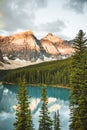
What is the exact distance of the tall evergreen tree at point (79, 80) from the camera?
38.9m

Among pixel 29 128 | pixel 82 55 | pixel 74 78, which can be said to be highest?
pixel 82 55

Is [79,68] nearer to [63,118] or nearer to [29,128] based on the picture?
[29,128]

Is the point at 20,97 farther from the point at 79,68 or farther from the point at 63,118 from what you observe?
the point at 63,118

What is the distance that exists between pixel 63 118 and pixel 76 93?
141 feet

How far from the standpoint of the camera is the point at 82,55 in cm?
4034

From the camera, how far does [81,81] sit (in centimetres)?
3972

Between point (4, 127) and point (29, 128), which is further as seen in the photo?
point (4, 127)

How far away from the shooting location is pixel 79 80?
1570 inches

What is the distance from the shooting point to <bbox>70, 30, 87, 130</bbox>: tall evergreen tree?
3894 centimetres

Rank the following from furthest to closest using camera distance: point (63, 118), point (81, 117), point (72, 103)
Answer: point (63, 118), point (72, 103), point (81, 117)

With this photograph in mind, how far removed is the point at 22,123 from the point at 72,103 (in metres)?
7.28

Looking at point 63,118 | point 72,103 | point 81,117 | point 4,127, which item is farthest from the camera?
point 63,118

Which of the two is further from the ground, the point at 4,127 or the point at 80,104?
the point at 4,127

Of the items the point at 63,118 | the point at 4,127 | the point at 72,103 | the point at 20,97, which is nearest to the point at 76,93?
the point at 72,103
